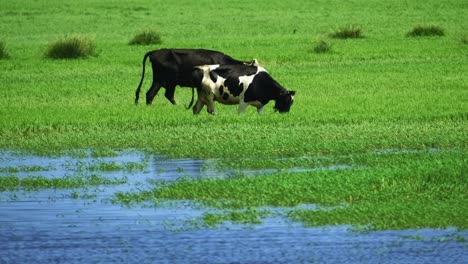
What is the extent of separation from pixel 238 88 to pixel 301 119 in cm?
189

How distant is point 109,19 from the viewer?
4644 cm

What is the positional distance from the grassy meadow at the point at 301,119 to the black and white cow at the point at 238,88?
0.30m

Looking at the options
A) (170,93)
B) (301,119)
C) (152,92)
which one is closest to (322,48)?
(170,93)

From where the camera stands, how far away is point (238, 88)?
1892cm

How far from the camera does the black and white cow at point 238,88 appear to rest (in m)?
18.9

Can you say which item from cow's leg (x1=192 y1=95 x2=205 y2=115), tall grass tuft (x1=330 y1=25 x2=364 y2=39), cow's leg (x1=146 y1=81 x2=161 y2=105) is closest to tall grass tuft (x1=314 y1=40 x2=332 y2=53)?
tall grass tuft (x1=330 y1=25 x2=364 y2=39)

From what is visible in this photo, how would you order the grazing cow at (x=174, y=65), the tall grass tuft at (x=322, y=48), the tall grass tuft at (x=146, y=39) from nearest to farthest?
the grazing cow at (x=174, y=65), the tall grass tuft at (x=322, y=48), the tall grass tuft at (x=146, y=39)

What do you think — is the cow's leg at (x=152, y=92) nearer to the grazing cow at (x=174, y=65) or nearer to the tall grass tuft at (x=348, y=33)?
the grazing cow at (x=174, y=65)

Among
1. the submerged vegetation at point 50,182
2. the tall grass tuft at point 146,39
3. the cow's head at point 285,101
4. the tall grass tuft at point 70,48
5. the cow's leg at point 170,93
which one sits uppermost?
the submerged vegetation at point 50,182

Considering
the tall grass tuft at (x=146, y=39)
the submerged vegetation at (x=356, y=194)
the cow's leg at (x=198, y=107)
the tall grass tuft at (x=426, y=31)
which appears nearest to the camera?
the submerged vegetation at (x=356, y=194)

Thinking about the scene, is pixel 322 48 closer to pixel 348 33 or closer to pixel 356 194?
pixel 348 33

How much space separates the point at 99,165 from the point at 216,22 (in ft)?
98.4

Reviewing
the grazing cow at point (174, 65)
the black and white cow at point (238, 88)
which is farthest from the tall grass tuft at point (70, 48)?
the black and white cow at point (238, 88)

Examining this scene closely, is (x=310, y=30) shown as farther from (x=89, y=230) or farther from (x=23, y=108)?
(x=89, y=230)
